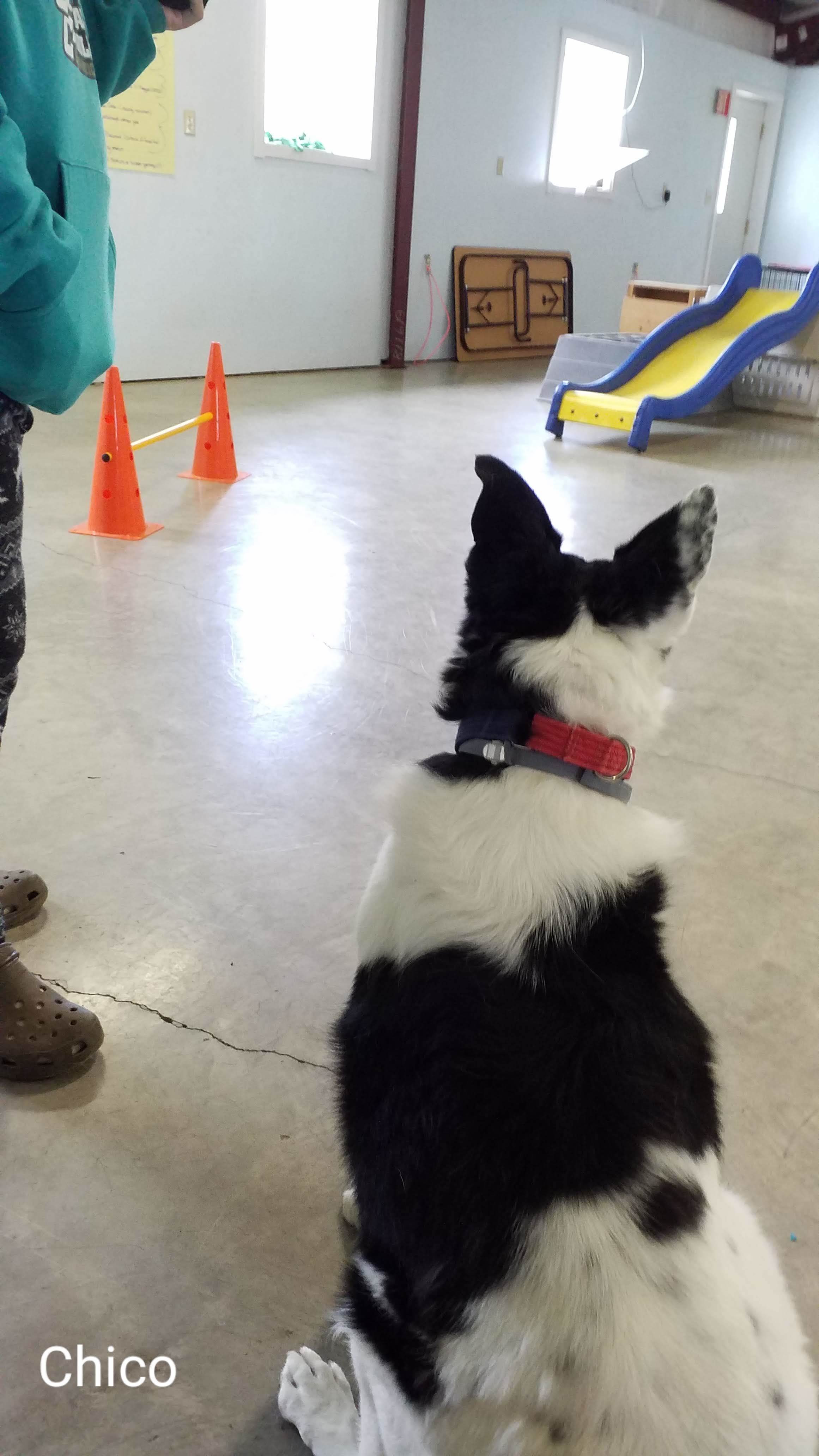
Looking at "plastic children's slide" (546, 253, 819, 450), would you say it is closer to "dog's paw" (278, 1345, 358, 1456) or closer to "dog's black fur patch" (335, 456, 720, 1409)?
"dog's black fur patch" (335, 456, 720, 1409)

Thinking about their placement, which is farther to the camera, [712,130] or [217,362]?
[712,130]

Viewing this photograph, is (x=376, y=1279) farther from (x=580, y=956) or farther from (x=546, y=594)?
(x=546, y=594)

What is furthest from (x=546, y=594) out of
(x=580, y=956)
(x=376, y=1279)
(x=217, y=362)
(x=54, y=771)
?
(x=217, y=362)

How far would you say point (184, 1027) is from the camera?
5.02 ft

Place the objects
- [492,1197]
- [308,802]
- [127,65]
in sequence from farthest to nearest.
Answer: [308,802], [127,65], [492,1197]

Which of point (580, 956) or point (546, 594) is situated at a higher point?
point (546, 594)

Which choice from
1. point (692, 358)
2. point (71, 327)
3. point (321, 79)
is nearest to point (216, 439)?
point (71, 327)

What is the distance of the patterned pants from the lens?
1.21 metres

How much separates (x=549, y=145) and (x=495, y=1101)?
36.3ft

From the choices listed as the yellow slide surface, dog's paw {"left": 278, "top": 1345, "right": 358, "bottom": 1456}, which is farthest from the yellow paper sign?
dog's paw {"left": 278, "top": 1345, "right": 358, "bottom": 1456}

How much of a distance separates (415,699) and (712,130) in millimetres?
12692

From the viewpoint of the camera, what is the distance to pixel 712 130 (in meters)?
12.3

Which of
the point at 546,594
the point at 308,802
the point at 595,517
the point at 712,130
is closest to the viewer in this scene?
the point at 546,594

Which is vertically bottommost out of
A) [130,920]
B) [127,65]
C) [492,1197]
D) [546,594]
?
[130,920]
